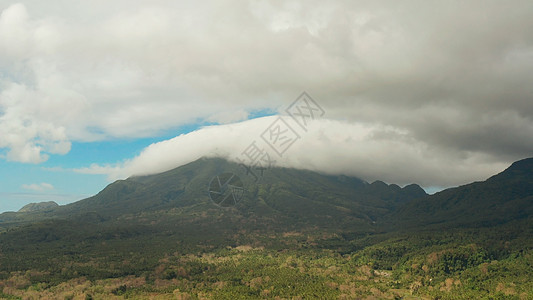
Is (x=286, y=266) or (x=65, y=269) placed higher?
(x=65, y=269)

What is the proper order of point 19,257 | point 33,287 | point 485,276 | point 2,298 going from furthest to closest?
point 19,257, point 485,276, point 33,287, point 2,298

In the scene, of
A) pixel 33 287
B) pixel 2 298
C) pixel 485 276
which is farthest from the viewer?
pixel 485 276

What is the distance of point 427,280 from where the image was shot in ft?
551

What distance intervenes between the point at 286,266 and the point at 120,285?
85449mm

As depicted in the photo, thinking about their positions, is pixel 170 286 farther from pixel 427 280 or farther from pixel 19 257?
pixel 427 280

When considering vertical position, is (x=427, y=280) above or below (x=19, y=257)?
below

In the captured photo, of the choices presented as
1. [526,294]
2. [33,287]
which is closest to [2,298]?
[33,287]

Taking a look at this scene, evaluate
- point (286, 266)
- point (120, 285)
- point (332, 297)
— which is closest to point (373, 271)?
point (286, 266)

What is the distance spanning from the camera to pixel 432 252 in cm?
19300

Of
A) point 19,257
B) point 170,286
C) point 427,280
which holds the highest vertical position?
point 19,257

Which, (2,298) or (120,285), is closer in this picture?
(2,298)

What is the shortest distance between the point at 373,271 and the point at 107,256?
5956 inches

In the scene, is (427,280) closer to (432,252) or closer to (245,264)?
(432,252)

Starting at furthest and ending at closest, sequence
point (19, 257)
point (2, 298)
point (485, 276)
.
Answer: point (19, 257) < point (485, 276) < point (2, 298)
